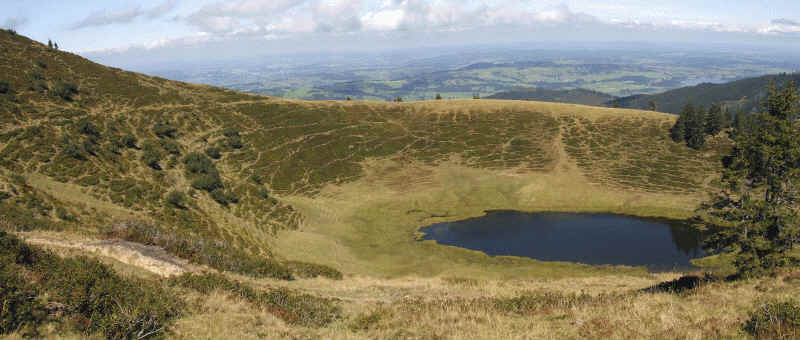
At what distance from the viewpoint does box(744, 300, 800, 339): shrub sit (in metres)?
9.66

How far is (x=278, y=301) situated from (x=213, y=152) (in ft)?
225

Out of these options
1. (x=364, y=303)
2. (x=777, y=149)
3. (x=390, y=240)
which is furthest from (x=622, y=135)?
(x=364, y=303)

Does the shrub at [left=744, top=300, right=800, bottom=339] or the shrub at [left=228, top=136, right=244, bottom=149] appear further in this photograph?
the shrub at [left=228, top=136, right=244, bottom=149]

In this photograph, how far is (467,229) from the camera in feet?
202

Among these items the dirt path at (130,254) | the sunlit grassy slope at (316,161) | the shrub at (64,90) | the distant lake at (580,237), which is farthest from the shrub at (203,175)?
the dirt path at (130,254)

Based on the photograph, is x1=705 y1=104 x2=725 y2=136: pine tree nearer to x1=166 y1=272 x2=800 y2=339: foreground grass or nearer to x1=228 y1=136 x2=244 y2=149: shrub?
x1=166 y1=272 x2=800 y2=339: foreground grass

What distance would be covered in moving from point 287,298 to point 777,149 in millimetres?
27985

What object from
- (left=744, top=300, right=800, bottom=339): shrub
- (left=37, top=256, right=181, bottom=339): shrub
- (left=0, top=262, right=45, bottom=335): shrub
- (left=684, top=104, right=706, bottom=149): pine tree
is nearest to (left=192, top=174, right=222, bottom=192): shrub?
(left=37, top=256, right=181, bottom=339): shrub

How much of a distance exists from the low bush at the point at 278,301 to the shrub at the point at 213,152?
217ft

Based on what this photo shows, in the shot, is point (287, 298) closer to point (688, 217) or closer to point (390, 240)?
point (390, 240)

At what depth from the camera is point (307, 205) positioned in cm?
6600

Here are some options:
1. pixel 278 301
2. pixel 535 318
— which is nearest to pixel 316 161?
pixel 278 301

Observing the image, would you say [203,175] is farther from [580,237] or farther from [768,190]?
[768,190]

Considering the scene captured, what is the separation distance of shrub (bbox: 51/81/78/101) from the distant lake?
73103mm
